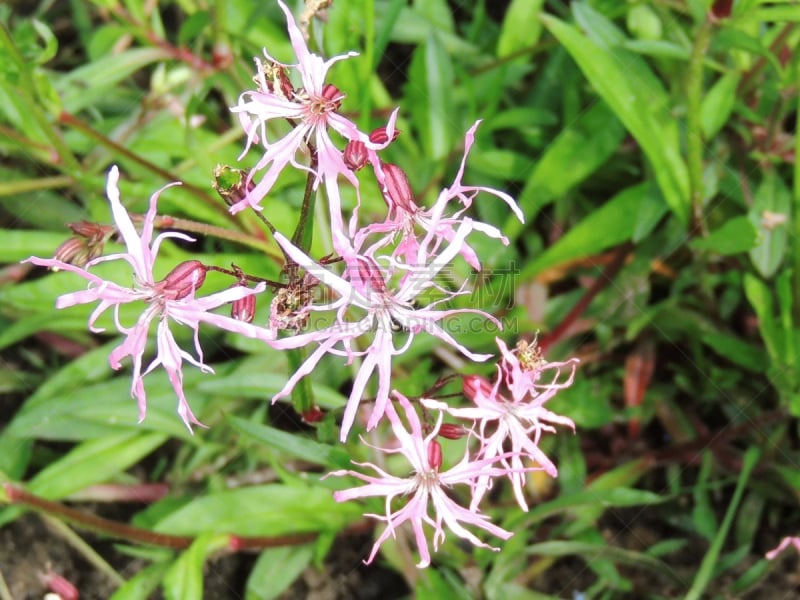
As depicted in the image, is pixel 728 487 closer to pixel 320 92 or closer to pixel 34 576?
pixel 320 92

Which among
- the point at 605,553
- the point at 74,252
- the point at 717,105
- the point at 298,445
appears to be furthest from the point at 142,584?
the point at 717,105

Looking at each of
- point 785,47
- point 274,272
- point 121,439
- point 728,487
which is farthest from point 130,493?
point 785,47

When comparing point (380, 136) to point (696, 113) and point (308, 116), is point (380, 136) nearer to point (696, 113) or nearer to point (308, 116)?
point (308, 116)

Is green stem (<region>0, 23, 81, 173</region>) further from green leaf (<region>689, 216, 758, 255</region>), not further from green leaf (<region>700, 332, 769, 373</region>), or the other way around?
green leaf (<region>700, 332, 769, 373</region>)

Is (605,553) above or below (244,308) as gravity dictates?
below

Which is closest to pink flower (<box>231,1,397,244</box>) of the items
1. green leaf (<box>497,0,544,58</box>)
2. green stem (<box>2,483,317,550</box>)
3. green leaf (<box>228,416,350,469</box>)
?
green leaf (<box>228,416,350,469</box>)
